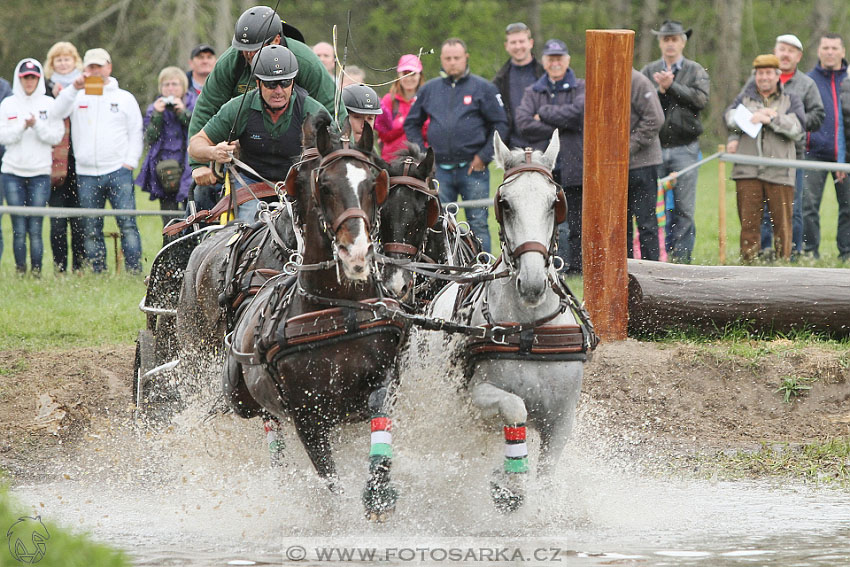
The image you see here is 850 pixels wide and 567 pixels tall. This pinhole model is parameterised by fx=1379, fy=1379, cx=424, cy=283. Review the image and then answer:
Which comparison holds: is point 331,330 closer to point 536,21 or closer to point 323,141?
point 323,141

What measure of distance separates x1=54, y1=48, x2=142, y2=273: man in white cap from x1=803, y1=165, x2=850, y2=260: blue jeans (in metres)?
6.58

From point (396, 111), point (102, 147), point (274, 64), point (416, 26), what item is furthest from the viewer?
point (416, 26)

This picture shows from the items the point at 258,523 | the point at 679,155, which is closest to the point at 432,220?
the point at 258,523

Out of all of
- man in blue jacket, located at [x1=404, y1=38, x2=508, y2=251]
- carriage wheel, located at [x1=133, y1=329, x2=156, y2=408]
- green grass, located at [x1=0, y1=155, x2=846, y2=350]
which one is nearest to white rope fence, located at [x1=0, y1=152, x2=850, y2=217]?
man in blue jacket, located at [x1=404, y1=38, x2=508, y2=251]

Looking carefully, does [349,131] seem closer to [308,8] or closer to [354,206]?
[354,206]

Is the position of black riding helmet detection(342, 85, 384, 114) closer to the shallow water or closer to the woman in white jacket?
the shallow water

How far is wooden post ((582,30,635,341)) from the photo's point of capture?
932 centimetres

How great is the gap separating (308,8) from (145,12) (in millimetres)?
5370

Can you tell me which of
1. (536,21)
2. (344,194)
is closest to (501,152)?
(344,194)

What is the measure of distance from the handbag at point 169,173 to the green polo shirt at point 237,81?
16.2ft

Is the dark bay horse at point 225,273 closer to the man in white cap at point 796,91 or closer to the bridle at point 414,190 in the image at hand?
the bridle at point 414,190

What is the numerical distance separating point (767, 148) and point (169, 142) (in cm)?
571

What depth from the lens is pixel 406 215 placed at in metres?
6.57

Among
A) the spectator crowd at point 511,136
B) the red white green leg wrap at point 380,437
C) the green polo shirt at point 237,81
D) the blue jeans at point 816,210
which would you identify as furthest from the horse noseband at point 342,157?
the blue jeans at point 816,210
